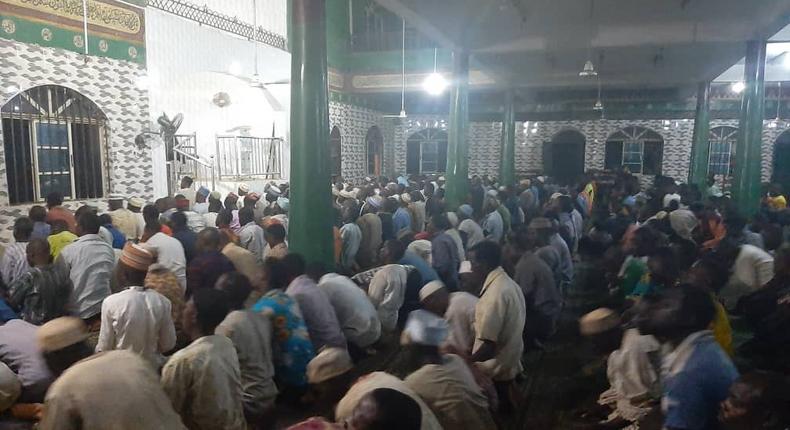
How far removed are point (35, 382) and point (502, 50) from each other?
8940mm

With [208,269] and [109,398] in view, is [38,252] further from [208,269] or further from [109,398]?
[109,398]

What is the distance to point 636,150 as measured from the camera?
19.0m

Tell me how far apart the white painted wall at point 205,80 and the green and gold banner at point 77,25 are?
1.11 feet

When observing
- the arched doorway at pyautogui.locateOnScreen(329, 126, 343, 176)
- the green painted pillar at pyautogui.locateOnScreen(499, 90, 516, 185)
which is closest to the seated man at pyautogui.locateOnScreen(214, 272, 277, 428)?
the arched doorway at pyautogui.locateOnScreen(329, 126, 343, 176)

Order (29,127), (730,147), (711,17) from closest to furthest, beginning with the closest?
(29,127) < (711,17) < (730,147)

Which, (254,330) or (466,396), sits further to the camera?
(254,330)

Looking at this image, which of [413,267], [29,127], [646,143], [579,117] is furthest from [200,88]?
[646,143]

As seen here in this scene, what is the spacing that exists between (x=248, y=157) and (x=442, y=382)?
10168 millimetres

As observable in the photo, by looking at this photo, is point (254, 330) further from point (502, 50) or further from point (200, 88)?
point (200, 88)

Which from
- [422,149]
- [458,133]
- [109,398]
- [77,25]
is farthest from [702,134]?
[109,398]

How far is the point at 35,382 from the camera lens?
126 inches

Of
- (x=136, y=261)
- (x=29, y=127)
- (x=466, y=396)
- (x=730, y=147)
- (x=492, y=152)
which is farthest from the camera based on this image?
(x=492, y=152)

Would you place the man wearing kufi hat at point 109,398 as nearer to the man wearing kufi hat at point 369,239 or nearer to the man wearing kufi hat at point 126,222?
the man wearing kufi hat at point 126,222

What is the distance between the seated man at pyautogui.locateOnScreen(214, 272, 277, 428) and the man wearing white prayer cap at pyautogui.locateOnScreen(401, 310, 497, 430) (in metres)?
1.00
